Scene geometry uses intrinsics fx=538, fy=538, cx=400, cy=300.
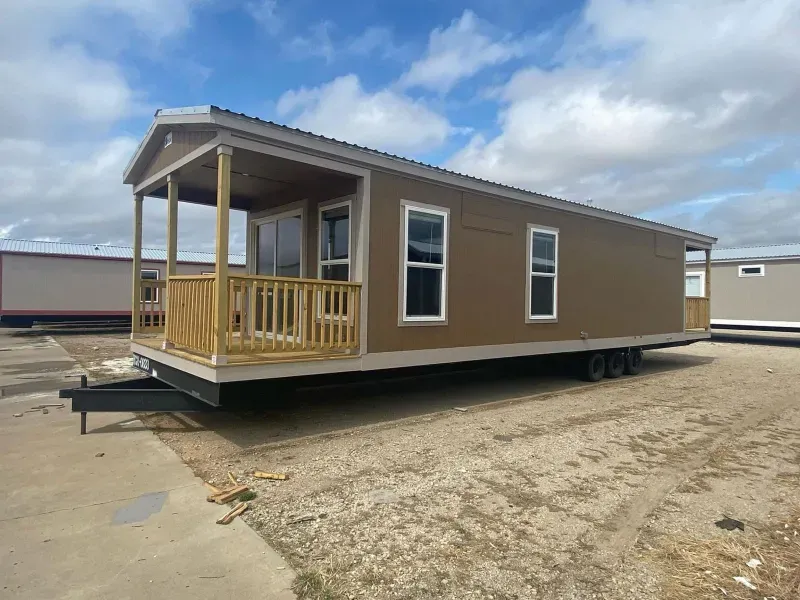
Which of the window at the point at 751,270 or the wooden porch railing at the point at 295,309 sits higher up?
the window at the point at 751,270

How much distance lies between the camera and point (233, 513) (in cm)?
368

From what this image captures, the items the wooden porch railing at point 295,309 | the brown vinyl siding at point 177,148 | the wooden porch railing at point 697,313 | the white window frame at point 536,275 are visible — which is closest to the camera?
the wooden porch railing at point 295,309

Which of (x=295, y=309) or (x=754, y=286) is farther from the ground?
(x=754, y=286)

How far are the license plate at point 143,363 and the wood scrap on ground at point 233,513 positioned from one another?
3.55m

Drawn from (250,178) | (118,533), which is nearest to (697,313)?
(250,178)

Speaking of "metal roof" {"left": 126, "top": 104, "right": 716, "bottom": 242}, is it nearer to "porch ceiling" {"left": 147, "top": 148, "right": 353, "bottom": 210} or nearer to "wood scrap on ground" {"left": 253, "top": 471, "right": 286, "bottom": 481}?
"porch ceiling" {"left": 147, "top": 148, "right": 353, "bottom": 210}

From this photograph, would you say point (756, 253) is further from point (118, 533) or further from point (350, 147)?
point (118, 533)

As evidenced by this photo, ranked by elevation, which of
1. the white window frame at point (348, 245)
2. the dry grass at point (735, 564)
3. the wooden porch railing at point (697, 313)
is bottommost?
the dry grass at point (735, 564)

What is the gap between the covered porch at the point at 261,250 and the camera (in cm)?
534

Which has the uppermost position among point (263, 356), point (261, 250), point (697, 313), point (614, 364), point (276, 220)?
point (276, 220)

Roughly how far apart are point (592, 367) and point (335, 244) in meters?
5.52

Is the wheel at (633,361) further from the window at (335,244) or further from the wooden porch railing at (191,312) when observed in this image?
the wooden porch railing at (191,312)

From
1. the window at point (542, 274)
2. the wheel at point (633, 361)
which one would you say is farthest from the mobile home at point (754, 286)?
the window at point (542, 274)

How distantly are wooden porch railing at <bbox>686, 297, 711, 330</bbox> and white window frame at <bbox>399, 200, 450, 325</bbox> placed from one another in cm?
826
